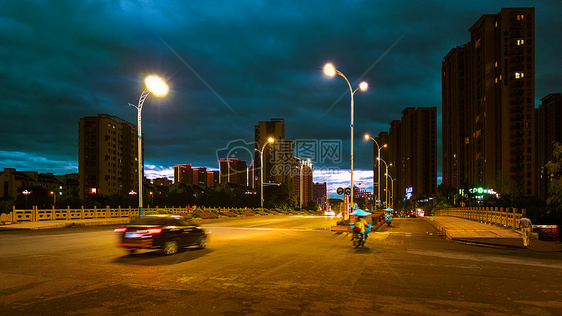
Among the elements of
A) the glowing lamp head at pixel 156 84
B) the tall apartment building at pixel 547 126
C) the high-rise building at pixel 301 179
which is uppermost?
the tall apartment building at pixel 547 126

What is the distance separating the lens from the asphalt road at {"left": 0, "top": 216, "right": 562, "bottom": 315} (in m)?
6.51

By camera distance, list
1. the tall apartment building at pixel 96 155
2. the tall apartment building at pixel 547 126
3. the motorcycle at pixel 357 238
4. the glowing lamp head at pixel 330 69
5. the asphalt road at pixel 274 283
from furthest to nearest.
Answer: the tall apartment building at pixel 547 126, the tall apartment building at pixel 96 155, the glowing lamp head at pixel 330 69, the motorcycle at pixel 357 238, the asphalt road at pixel 274 283

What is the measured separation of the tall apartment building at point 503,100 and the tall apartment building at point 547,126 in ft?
141

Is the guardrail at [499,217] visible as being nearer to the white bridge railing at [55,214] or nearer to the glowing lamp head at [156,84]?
the glowing lamp head at [156,84]

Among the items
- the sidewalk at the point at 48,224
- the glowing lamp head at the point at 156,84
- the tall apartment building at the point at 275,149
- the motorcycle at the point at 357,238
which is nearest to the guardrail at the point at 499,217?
the motorcycle at the point at 357,238

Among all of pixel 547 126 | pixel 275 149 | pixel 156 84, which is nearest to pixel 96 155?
pixel 275 149

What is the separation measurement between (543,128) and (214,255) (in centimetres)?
18777

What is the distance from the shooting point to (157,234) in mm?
12547

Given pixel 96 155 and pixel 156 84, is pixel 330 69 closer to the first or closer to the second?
pixel 156 84

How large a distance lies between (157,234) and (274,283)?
18.1 feet

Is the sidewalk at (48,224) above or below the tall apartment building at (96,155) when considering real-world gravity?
below

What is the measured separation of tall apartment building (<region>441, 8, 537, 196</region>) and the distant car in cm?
9462

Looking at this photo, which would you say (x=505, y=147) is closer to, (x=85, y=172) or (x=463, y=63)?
(x=463, y=63)

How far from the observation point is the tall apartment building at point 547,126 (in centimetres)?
15136
